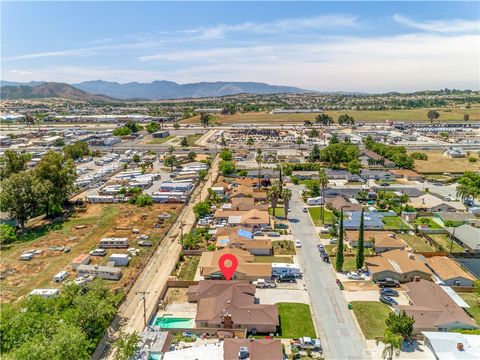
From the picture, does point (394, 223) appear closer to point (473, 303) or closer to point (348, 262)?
point (348, 262)

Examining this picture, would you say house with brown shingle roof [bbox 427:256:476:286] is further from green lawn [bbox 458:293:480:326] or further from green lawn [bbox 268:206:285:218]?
green lawn [bbox 268:206:285:218]

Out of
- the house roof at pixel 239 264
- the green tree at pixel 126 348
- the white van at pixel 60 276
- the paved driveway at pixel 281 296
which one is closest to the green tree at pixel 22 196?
the white van at pixel 60 276

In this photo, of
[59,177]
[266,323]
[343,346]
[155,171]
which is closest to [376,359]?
[343,346]

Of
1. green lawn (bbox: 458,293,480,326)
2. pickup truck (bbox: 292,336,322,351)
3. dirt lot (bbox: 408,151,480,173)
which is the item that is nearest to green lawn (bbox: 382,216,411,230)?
green lawn (bbox: 458,293,480,326)

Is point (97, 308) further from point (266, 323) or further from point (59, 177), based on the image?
point (59, 177)

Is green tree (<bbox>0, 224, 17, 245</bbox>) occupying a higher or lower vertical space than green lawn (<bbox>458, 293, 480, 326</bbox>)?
higher

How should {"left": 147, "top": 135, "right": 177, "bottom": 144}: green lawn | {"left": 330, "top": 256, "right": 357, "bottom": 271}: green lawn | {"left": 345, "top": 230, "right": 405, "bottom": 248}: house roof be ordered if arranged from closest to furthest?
1. {"left": 330, "top": 256, "right": 357, "bottom": 271}: green lawn
2. {"left": 345, "top": 230, "right": 405, "bottom": 248}: house roof
3. {"left": 147, "top": 135, "right": 177, "bottom": 144}: green lawn

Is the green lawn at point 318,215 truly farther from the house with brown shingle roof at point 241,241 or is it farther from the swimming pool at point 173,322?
the swimming pool at point 173,322
